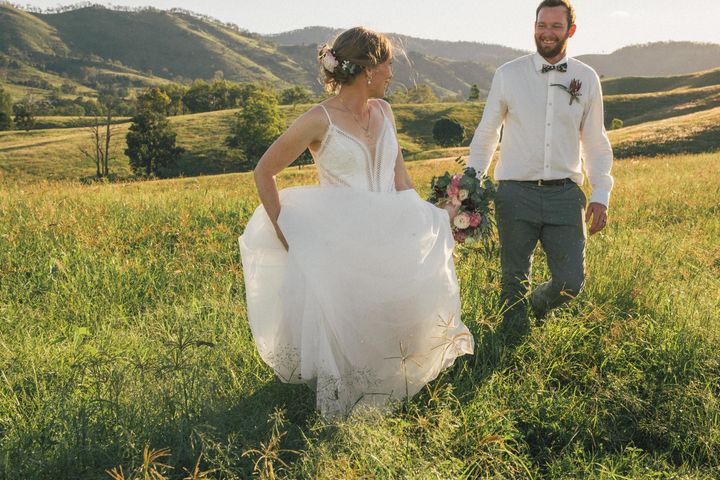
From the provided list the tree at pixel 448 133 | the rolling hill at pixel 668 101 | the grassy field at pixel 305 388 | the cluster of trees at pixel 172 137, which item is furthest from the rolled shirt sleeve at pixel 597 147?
the tree at pixel 448 133

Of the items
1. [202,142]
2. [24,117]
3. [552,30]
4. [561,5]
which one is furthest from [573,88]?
[24,117]

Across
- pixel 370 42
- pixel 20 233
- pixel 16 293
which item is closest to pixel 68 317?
pixel 16 293

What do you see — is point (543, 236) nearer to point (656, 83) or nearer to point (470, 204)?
point (470, 204)

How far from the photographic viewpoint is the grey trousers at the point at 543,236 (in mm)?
5012

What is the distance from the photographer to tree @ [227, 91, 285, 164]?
7862 cm

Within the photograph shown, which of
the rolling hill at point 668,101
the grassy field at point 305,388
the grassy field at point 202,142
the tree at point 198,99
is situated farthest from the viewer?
the tree at point 198,99

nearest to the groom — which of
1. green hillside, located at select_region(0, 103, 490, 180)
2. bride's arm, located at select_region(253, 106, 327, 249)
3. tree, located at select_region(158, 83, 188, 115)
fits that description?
bride's arm, located at select_region(253, 106, 327, 249)

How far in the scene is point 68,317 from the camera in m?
5.56

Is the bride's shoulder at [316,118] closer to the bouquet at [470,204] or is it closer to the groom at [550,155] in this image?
the bouquet at [470,204]

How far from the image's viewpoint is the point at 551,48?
4.98 metres

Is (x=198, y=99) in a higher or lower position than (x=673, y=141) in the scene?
higher

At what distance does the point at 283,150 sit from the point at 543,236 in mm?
2652

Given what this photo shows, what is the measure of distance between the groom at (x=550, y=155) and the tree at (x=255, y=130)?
74.3 m

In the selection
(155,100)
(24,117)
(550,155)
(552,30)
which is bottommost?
(550,155)
